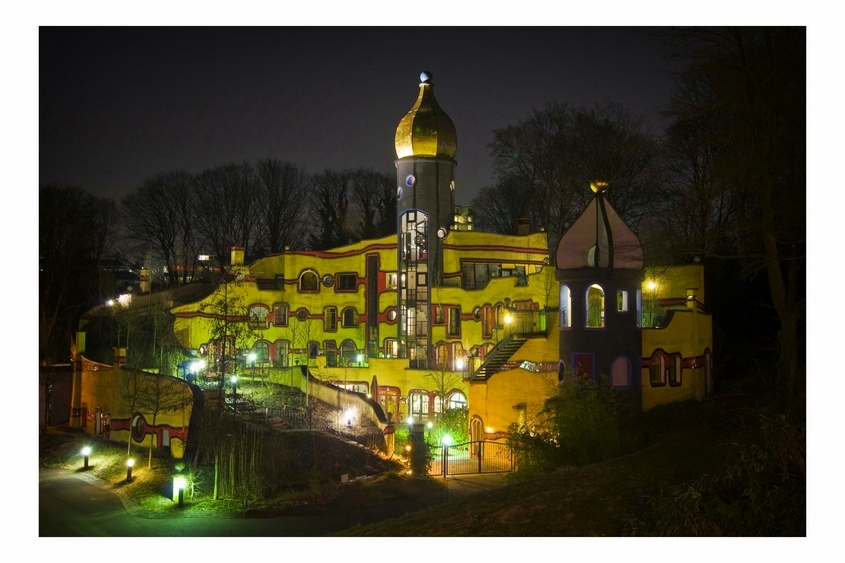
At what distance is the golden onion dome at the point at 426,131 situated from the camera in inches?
1431

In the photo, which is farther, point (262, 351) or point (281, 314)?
point (281, 314)

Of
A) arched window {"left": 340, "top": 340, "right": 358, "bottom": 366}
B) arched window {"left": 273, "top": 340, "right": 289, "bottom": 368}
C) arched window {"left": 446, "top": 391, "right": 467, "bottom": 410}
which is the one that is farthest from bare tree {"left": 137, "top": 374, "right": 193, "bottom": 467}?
arched window {"left": 340, "top": 340, "right": 358, "bottom": 366}

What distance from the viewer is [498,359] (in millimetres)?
26781

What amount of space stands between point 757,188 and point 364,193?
1580 inches

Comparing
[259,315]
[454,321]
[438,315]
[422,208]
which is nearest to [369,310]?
[438,315]

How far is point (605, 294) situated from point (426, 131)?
1622cm

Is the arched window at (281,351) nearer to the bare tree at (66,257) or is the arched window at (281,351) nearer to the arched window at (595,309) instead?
the bare tree at (66,257)

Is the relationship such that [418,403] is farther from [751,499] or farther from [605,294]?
[751,499]

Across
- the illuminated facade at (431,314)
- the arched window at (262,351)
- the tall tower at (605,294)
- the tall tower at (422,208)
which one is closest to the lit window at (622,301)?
the tall tower at (605,294)

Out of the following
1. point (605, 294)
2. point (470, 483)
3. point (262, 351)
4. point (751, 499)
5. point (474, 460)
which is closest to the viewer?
point (751, 499)

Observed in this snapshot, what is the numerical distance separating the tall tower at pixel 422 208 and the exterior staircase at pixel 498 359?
8642mm

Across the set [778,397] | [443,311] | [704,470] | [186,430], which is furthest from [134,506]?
[443,311]

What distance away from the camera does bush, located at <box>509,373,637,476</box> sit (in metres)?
17.9

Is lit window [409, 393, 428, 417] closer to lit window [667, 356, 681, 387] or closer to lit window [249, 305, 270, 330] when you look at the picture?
lit window [249, 305, 270, 330]
